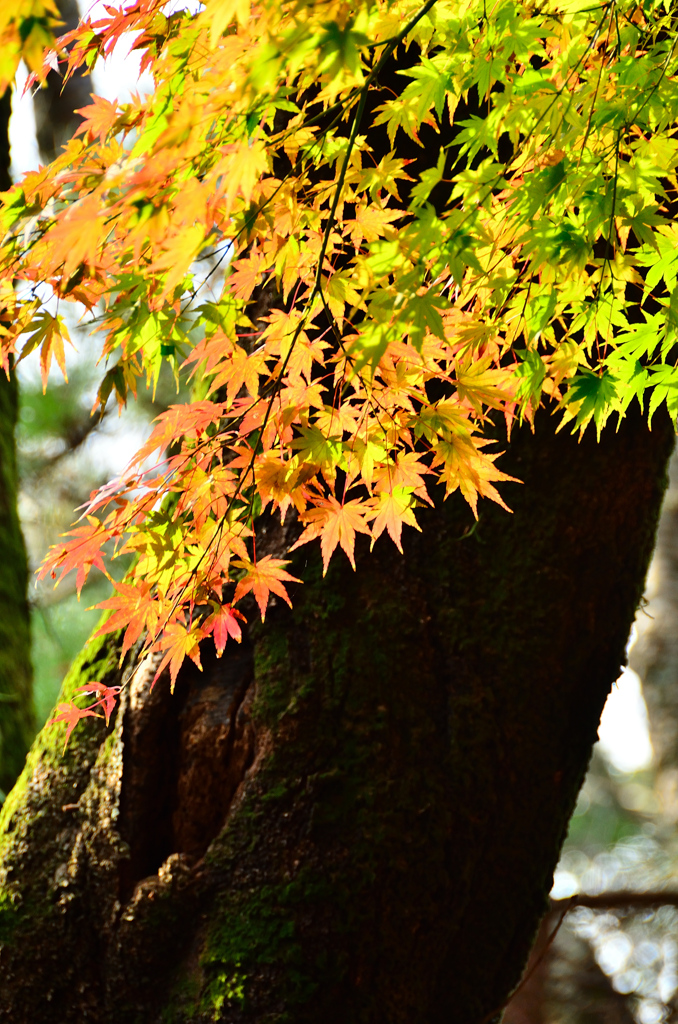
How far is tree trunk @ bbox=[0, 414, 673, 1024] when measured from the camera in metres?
1.19

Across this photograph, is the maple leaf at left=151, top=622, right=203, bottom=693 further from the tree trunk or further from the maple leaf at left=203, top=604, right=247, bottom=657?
the tree trunk

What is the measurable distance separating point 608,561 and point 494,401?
60 centimetres

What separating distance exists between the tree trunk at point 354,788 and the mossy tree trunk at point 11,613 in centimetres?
40

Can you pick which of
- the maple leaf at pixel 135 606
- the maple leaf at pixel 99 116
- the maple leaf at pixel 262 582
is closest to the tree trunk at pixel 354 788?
the maple leaf at pixel 262 582

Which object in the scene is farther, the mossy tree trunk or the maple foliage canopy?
the mossy tree trunk

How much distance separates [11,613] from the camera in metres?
2.00

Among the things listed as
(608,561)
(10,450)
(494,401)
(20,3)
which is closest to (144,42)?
(20,3)

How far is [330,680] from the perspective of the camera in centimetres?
129

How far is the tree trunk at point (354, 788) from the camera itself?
1.19m

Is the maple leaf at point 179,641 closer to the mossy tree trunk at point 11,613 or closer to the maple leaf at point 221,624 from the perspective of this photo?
the maple leaf at point 221,624

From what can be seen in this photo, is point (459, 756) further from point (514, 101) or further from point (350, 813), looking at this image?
point (514, 101)

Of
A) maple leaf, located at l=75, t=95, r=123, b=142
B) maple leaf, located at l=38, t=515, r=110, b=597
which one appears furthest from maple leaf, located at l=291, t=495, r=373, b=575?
maple leaf, located at l=75, t=95, r=123, b=142

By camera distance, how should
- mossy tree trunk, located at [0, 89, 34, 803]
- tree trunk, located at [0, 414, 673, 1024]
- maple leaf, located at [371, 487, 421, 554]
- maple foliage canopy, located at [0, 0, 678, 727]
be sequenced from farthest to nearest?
mossy tree trunk, located at [0, 89, 34, 803]
tree trunk, located at [0, 414, 673, 1024]
maple leaf, located at [371, 487, 421, 554]
maple foliage canopy, located at [0, 0, 678, 727]

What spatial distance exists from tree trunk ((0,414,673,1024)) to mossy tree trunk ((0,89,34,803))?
15.8 inches
